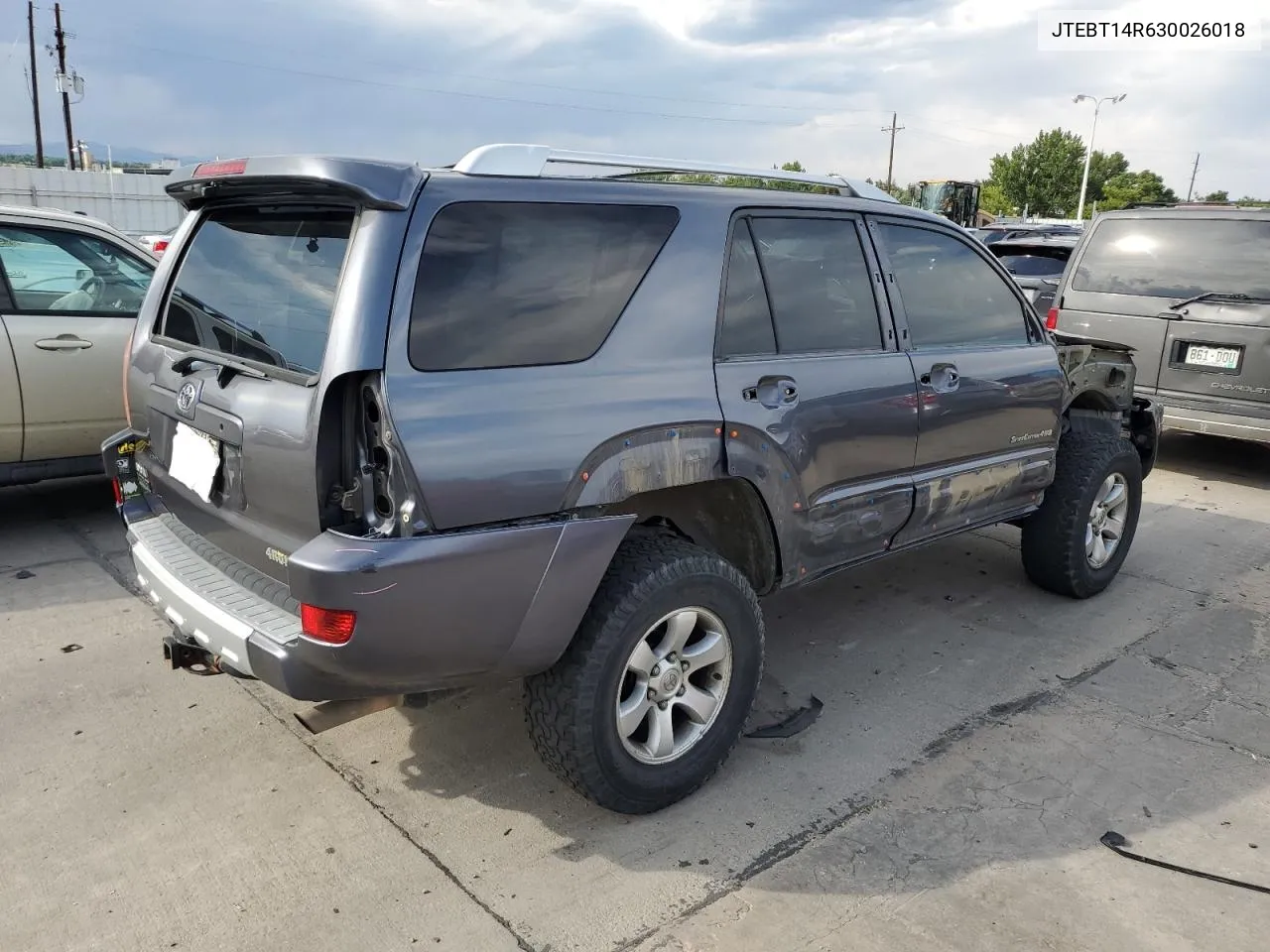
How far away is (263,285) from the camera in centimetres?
281

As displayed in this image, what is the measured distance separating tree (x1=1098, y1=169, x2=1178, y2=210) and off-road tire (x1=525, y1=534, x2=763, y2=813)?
222ft

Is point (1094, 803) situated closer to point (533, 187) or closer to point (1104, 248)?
point (533, 187)

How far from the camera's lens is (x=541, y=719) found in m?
2.71

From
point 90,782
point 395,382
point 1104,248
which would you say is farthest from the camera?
point 1104,248

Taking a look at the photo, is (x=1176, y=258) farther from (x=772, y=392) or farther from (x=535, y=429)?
(x=535, y=429)

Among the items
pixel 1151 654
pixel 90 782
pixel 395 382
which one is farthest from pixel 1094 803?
pixel 90 782

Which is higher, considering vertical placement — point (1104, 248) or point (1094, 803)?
point (1104, 248)

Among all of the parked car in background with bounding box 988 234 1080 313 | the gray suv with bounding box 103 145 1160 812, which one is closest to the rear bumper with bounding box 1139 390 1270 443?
the gray suv with bounding box 103 145 1160 812

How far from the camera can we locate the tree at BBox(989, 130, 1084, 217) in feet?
226

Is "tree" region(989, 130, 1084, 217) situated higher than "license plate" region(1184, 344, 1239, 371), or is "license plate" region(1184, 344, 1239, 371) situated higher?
"tree" region(989, 130, 1084, 217)

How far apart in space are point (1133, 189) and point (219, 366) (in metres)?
78.5

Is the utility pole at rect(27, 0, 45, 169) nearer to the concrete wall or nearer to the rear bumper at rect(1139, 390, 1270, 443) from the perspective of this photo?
the concrete wall

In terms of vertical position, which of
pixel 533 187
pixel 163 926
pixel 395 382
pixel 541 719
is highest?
pixel 533 187

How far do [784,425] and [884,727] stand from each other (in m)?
1.19
